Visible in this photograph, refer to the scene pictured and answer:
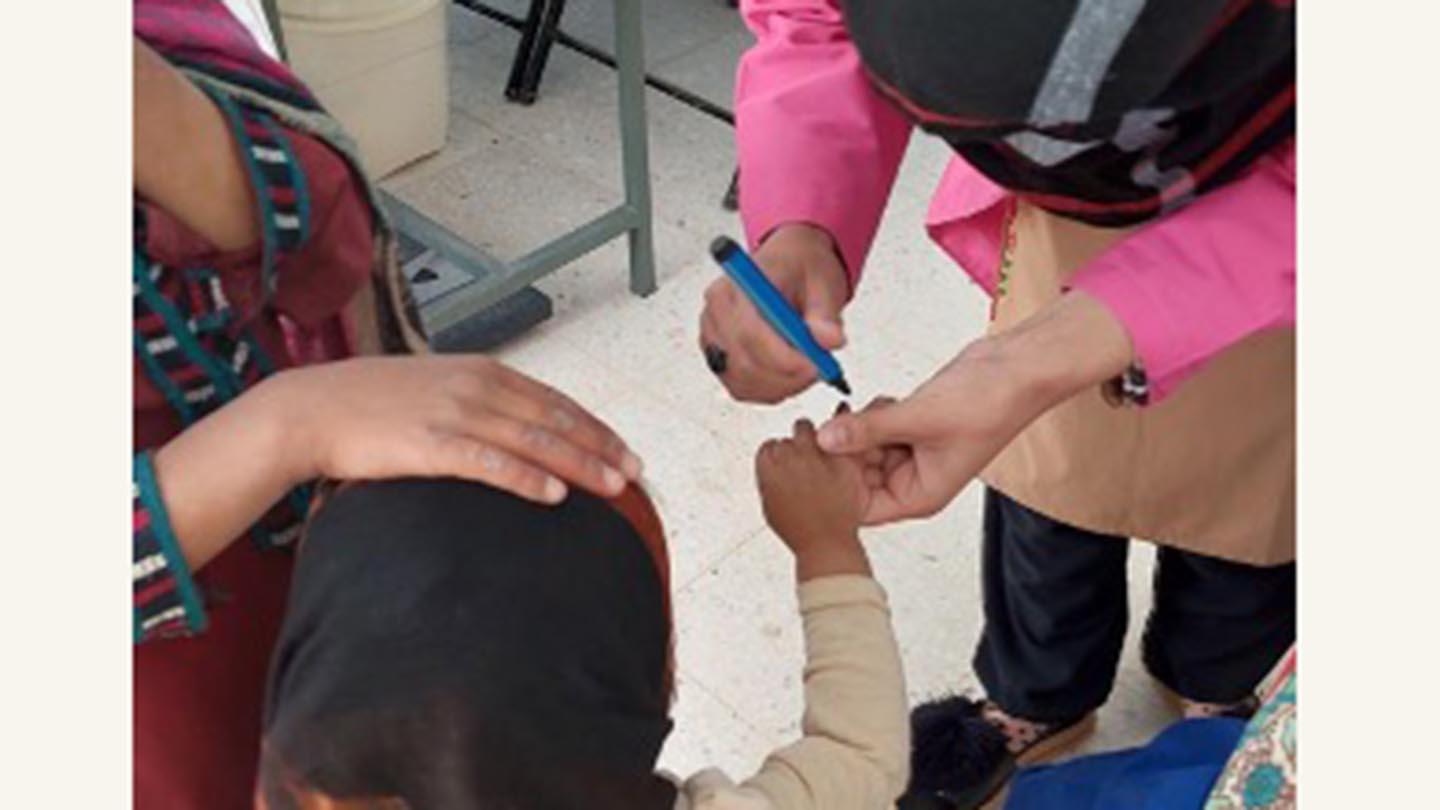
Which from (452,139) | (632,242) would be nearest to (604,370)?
(632,242)

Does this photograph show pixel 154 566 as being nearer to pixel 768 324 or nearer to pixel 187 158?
pixel 187 158

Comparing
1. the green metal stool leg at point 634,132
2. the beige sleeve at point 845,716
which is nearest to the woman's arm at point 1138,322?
the beige sleeve at point 845,716

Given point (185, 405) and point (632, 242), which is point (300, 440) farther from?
point (632, 242)

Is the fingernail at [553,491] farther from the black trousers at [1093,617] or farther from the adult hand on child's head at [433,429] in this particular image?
the black trousers at [1093,617]

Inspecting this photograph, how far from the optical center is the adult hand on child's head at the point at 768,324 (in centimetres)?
110

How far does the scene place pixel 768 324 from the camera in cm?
109

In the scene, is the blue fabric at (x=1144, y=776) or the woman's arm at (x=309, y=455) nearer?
the woman's arm at (x=309, y=455)

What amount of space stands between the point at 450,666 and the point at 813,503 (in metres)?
0.44

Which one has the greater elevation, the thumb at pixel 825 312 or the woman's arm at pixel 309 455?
the woman's arm at pixel 309 455

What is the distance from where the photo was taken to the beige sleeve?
39.8 inches

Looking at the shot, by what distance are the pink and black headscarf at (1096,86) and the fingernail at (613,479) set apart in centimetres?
27

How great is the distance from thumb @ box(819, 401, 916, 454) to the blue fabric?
387 mm

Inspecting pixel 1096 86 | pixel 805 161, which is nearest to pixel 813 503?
pixel 805 161

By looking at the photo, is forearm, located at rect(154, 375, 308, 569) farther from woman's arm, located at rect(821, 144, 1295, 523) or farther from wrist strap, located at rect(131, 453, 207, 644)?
woman's arm, located at rect(821, 144, 1295, 523)
